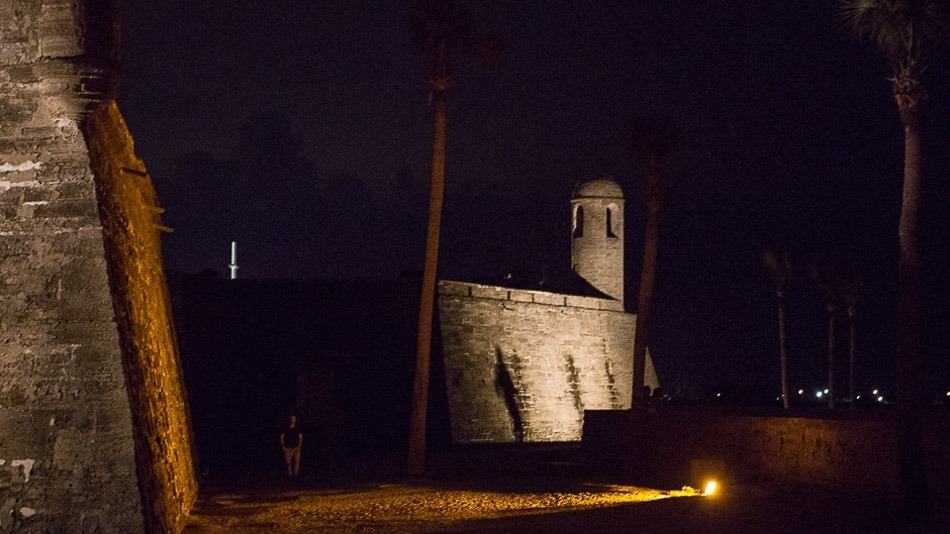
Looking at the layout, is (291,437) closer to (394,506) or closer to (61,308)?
(394,506)

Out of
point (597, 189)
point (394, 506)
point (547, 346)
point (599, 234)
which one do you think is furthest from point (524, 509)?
point (597, 189)

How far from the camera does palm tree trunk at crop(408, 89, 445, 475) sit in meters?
20.4

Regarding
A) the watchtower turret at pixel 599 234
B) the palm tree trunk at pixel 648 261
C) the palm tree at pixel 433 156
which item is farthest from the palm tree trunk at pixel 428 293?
the watchtower turret at pixel 599 234

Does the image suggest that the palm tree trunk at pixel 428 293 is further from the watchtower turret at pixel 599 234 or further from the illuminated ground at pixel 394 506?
the watchtower turret at pixel 599 234

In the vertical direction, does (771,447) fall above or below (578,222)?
below

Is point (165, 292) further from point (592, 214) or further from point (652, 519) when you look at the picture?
point (592, 214)

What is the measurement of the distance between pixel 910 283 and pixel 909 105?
7.21ft

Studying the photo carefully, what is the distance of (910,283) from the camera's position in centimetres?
1429

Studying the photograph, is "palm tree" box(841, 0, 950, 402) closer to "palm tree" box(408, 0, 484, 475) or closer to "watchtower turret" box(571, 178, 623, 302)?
"palm tree" box(408, 0, 484, 475)

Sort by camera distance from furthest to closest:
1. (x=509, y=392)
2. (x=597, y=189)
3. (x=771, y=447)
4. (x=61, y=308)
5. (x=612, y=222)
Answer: (x=612, y=222) < (x=597, y=189) < (x=509, y=392) < (x=771, y=447) < (x=61, y=308)

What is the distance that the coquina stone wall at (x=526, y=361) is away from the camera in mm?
30297

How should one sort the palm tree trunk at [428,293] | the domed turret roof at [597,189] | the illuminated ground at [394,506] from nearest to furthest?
the illuminated ground at [394,506], the palm tree trunk at [428,293], the domed turret roof at [597,189]

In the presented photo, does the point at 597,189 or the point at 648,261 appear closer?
the point at 648,261

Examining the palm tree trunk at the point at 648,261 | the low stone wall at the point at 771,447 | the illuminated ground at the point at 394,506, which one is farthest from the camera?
the palm tree trunk at the point at 648,261
